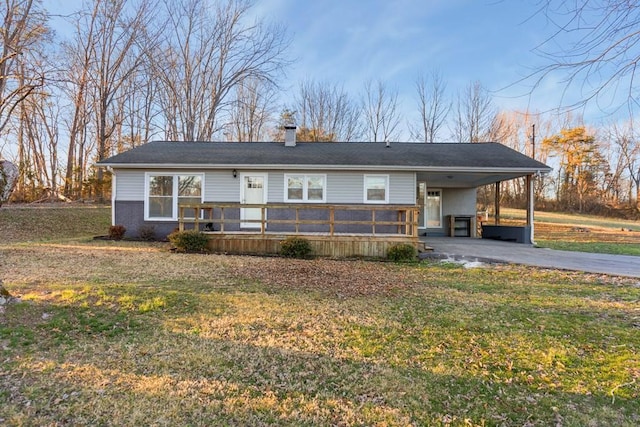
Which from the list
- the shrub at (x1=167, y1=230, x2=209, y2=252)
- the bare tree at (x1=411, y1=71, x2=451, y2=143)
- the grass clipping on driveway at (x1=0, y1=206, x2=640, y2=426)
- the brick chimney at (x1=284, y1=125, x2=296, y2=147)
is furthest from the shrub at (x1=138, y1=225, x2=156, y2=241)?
the bare tree at (x1=411, y1=71, x2=451, y2=143)

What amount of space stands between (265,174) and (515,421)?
10128 mm

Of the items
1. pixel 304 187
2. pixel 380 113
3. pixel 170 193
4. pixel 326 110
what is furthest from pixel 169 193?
pixel 380 113

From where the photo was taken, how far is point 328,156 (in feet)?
39.6

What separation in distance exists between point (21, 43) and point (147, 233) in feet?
20.7

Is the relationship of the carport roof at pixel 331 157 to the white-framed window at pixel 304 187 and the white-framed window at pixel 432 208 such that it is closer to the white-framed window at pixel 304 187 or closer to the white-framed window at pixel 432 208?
the white-framed window at pixel 304 187

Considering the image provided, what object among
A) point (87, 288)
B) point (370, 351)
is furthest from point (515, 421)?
point (87, 288)

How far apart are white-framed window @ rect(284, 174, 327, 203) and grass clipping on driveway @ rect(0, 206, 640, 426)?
5.43 meters

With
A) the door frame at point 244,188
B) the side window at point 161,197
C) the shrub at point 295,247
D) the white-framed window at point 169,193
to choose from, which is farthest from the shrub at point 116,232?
the shrub at point 295,247

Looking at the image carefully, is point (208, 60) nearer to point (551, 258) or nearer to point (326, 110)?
point (326, 110)

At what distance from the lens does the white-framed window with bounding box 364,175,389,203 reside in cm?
1146

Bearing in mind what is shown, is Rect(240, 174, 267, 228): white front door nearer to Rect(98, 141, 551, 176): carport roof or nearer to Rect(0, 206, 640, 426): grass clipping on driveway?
Rect(98, 141, 551, 176): carport roof

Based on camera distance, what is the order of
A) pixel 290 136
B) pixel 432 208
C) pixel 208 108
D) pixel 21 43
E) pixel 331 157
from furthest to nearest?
pixel 208 108
pixel 432 208
pixel 290 136
pixel 331 157
pixel 21 43

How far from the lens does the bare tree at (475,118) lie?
89.9 feet

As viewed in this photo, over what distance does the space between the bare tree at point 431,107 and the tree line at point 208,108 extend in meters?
0.08
